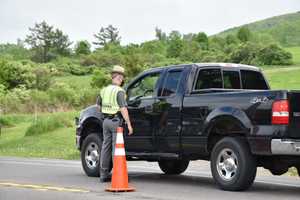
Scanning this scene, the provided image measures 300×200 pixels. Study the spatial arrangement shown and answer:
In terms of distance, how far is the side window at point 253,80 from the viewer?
12.9 m

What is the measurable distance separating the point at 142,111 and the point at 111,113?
2.14 feet

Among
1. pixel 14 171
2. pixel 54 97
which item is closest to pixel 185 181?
pixel 14 171

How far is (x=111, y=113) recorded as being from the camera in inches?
483

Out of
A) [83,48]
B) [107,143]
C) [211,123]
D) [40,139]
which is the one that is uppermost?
[83,48]

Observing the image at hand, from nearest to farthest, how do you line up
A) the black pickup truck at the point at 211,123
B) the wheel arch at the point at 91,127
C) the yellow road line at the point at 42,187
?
1. the black pickup truck at the point at 211,123
2. the yellow road line at the point at 42,187
3. the wheel arch at the point at 91,127

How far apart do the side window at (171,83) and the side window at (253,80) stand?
48.9 inches

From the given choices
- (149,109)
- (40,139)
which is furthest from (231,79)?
(40,139)

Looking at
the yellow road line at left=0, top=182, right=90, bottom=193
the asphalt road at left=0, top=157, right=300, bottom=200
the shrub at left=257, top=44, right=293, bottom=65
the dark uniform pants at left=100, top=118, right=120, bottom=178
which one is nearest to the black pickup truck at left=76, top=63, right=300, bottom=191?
the asphalt road at left=0, top=157, right=300, bottom=200

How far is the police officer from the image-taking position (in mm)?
12180

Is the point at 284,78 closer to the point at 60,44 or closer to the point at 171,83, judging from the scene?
the point at 171,83

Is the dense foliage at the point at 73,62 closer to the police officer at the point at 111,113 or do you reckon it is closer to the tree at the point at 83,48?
the tree at the point at 83,48

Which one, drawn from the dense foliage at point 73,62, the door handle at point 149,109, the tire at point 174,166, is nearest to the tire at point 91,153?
the tire at point 174,166

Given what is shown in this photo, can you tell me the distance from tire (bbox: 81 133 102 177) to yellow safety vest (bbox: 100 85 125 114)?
1360 millimetres

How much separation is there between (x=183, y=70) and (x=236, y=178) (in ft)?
7.98
